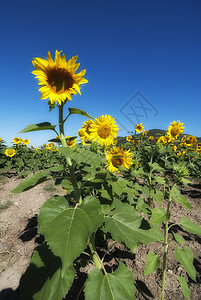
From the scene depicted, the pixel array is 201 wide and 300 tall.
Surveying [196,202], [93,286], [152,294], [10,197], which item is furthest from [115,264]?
[10,197]

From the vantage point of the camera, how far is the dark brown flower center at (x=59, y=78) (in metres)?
1.41

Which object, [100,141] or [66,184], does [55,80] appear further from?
[100,141]

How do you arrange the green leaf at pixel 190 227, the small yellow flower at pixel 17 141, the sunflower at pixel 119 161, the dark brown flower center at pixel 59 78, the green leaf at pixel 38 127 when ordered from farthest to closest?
the small yellow flower at pixel 17 141, the sunflower at pixel 119 161, the green leaf at pixel 190 227, the dark brown flower center at pixel 59 78, the green leaf at pixel 38 127

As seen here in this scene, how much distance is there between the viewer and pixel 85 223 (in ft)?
3.31

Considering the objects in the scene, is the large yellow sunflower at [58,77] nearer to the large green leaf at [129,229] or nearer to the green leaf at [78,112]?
the green leaf at [78,112]

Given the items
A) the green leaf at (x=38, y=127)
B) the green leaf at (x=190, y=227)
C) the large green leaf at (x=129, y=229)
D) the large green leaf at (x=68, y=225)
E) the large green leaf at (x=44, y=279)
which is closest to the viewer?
the large green leaf at (x=68, y=225)

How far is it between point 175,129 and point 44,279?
4639 millimetres

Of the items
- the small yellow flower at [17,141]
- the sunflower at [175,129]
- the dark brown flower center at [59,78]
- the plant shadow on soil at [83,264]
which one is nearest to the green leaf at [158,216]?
the plant shadow on soil at [83,264]

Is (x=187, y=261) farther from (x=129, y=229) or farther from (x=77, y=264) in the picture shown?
(x=77, y=264)

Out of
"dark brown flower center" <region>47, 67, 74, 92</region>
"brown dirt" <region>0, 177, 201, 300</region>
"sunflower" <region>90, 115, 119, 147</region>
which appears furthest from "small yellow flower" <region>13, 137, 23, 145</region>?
"dark brown flower center" <region>47, 67, 74, 92</region>

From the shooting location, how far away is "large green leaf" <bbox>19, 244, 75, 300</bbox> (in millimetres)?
1185

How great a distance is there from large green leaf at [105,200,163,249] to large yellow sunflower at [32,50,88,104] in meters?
1.13

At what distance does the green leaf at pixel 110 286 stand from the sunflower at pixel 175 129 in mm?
4198

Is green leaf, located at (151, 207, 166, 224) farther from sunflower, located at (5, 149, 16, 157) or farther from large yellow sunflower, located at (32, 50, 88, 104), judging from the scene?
sunflower, located at (5, 149, 16, 157)
